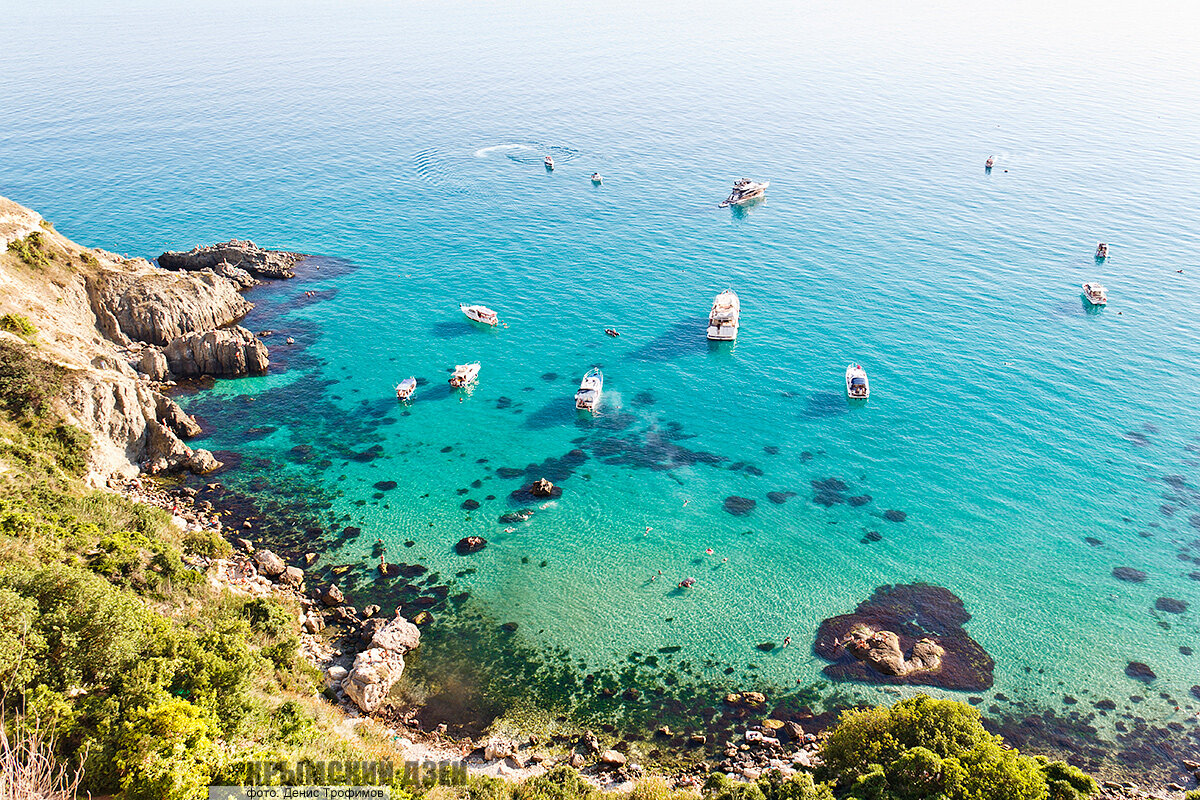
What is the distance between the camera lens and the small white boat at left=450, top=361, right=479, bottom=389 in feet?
268

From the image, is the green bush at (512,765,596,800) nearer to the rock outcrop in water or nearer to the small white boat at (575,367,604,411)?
the rock outcrop in water

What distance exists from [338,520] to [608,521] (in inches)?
974

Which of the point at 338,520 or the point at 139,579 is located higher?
the point at 139,579

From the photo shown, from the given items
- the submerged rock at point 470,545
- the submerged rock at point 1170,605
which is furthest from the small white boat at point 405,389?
the submerged rock at point 1170,605

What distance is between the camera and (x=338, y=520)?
61.4 m

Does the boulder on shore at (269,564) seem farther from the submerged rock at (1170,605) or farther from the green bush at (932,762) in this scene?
the submerged rock at (1170,605)

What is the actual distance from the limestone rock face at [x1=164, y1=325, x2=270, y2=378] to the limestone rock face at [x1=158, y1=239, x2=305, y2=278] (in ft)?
83.2

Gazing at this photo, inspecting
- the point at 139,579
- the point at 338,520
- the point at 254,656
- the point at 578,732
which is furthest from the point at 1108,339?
the point at 139,579

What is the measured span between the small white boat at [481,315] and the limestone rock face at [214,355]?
88.4 feet

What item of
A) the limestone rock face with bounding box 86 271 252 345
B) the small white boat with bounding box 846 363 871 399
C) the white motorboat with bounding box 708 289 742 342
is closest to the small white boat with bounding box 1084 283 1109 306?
the small white boat with bounding box 846 363 871 399

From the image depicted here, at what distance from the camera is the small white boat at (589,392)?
76.7 m

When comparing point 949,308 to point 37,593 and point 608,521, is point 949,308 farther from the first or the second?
point 37,593

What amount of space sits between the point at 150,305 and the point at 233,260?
83.8 feet

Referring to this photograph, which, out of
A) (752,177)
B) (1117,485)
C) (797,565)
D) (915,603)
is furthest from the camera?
(752,177)
